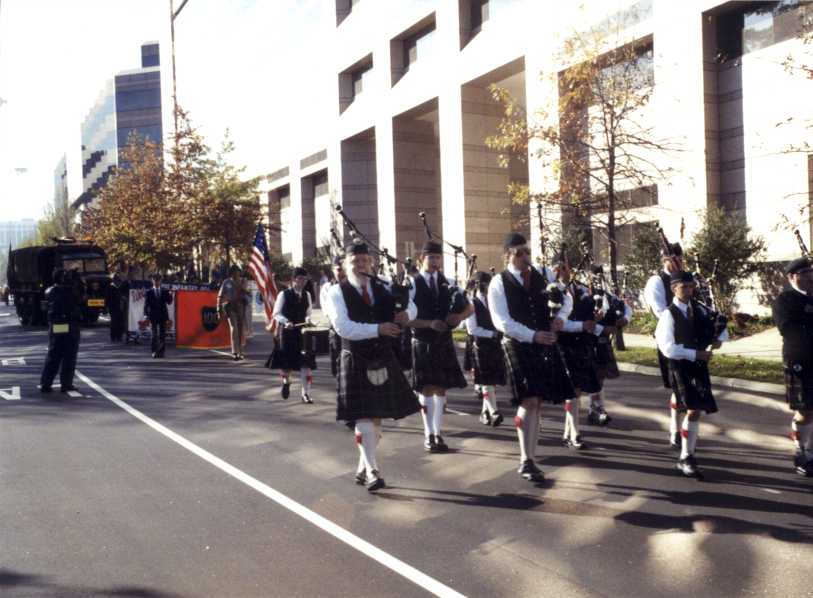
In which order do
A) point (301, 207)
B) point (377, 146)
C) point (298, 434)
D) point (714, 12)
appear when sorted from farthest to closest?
1. point (301, 207)
2. point (377, 146)
3. point (714, 12)
4. point (298, 434)

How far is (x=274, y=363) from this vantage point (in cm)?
1262

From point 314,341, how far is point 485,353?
10.7ft

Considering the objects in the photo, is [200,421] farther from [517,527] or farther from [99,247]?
[99,247]

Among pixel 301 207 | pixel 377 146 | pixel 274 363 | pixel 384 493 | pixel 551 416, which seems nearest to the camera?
pixel 384 493

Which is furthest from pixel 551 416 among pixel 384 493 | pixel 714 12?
pixel 714 12

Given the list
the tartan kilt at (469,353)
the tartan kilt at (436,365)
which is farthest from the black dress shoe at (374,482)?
the tartan kilt at (469,353)

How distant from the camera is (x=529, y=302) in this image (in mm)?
7191

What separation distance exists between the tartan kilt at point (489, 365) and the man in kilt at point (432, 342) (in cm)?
72

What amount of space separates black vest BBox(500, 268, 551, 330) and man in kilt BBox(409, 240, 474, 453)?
1.41m

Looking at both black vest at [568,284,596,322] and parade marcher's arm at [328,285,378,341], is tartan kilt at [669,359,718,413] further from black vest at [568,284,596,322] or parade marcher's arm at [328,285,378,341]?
parade marcher's arm at [328,285,378,341]

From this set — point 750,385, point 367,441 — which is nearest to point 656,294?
point 367,441

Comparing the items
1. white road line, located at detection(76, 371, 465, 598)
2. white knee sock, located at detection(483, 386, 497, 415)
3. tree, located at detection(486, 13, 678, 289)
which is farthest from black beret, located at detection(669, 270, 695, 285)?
tree, located at detection(486, 13, 678, 289)

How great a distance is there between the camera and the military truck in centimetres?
3269

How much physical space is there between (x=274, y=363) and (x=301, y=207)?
34381mm
